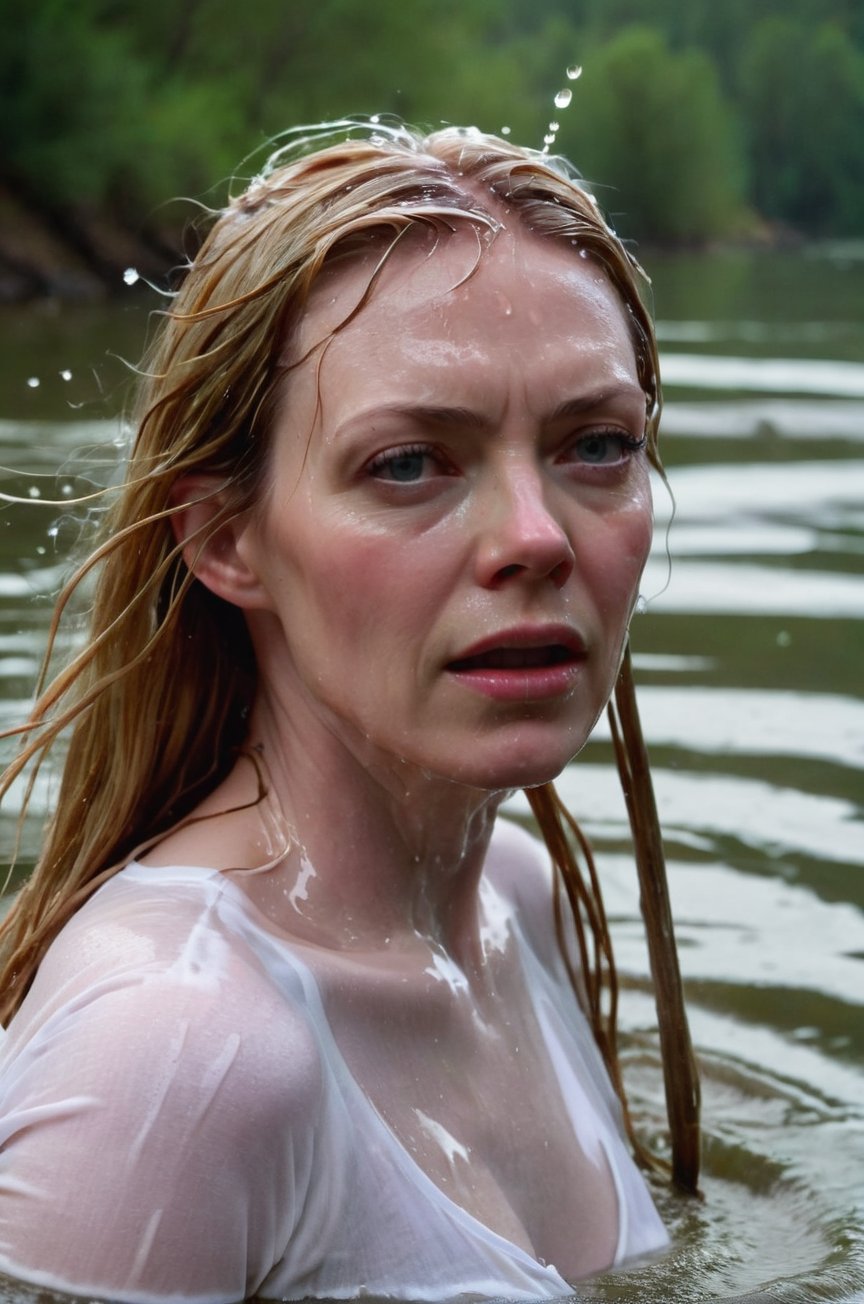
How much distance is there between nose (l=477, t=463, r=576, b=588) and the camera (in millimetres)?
1755

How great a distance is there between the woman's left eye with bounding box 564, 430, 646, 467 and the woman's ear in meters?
0.35

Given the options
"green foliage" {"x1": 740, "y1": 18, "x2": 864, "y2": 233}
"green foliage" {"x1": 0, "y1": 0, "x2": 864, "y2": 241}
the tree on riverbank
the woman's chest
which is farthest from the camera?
"green foliage" {"x1": 740, "y1": 18, "x2": 864, "y2": 233}

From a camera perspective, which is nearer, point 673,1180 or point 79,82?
point 673,1180

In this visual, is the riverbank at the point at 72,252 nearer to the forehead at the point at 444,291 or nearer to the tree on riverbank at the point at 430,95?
the tree on riverbank at the point at 430,95

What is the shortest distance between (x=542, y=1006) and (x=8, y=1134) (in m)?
0.79

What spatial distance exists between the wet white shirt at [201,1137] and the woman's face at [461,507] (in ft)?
0.92

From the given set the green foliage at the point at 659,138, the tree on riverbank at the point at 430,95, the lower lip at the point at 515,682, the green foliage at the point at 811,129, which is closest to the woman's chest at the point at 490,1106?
the lower lip at the point at 515,682

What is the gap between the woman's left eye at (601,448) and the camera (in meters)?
1.89

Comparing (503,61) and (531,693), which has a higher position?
(503,61)

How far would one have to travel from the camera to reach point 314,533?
1.85 metres

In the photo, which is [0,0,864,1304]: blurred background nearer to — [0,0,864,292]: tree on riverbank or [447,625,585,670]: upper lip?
[0,0,864,292]: tree on riverbank

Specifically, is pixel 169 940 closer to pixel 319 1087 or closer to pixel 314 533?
pixel 319 1087

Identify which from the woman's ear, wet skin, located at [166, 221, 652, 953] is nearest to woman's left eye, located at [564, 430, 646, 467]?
wet skin, located at [166, 221, 652, 953]

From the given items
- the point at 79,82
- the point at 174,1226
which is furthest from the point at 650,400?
the point at 79,82
